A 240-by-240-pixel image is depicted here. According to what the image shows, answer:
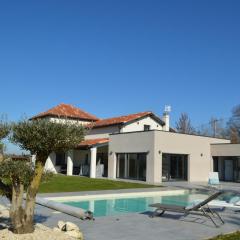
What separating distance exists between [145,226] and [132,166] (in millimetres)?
21404

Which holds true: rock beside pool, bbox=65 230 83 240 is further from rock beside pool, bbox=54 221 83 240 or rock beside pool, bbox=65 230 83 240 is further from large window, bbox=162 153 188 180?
large window, bbox=162 153 188 180

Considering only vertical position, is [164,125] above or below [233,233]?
above

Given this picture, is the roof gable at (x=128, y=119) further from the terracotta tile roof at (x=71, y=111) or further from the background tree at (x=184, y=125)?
the background tree at (x=184, y=125)

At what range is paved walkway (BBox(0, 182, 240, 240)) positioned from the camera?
956cm

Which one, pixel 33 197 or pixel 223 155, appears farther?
pixel 223 155

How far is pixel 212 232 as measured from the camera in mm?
10219

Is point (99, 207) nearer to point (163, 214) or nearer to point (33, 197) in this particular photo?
point (163, 214)

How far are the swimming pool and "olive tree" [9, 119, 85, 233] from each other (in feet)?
18.9

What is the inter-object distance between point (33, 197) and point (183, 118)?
236ft

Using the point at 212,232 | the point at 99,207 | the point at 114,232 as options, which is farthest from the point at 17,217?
the point at 99,207

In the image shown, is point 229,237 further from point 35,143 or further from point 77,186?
point 77,186

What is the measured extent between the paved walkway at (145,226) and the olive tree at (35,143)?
1.61 meters

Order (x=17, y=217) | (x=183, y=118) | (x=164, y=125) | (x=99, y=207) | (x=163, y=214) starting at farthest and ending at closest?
1. (x=183, y=118)
2. (x=164, y=125)
3. (x=99, y=207)
4. (x=163, y=214)
5. (x=17, y=217)

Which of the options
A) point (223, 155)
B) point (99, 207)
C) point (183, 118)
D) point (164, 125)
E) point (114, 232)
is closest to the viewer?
point (114, 232)
